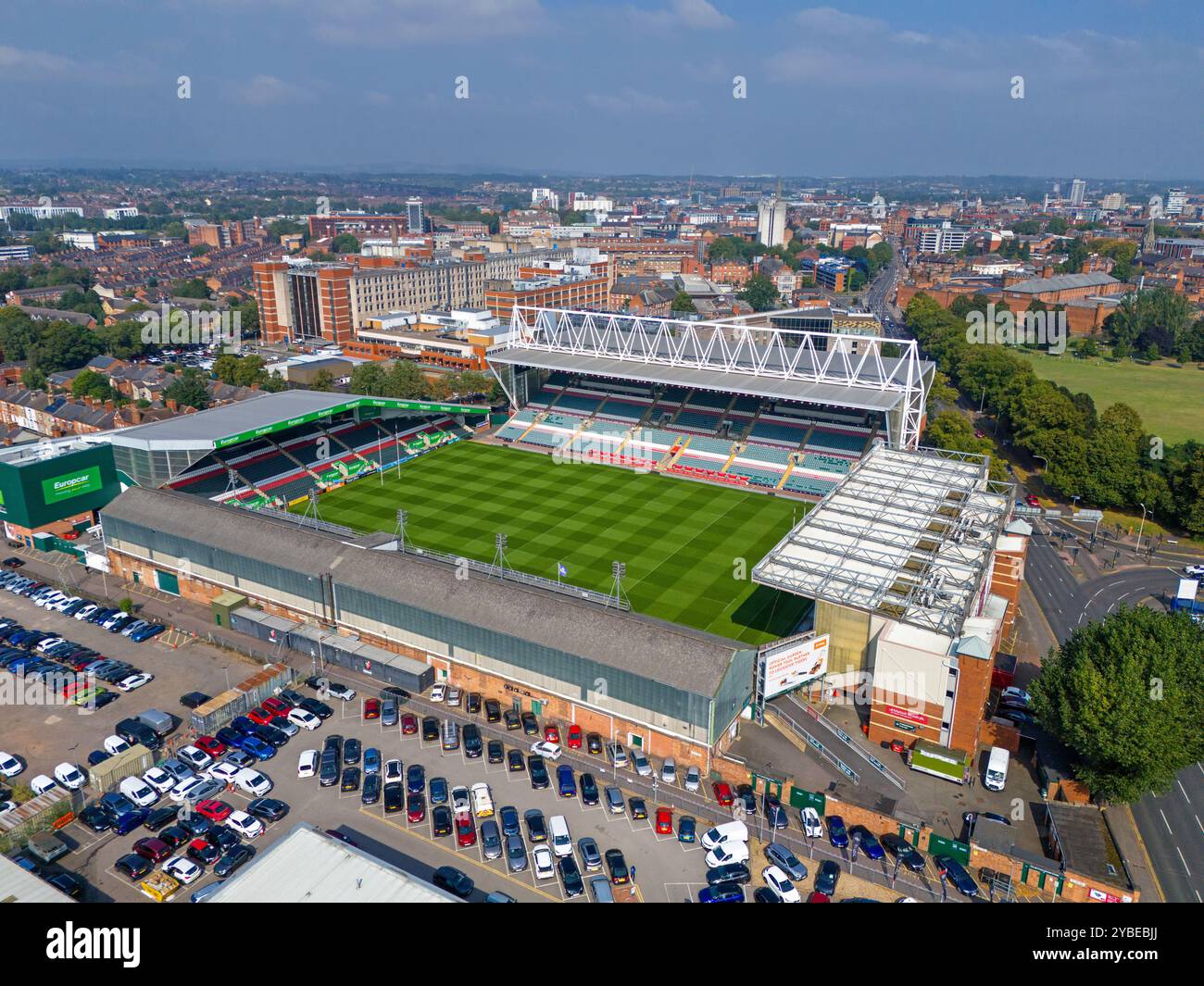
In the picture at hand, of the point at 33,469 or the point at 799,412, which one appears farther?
the point at 799,412

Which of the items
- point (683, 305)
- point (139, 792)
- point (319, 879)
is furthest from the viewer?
point (683, 305)

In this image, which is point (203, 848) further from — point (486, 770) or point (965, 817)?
point (965, 817)

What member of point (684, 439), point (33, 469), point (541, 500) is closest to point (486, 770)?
point (541, 500)

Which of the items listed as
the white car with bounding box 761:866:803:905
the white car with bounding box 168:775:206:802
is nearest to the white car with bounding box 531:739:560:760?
the white car with bounding box 761:866:803:905

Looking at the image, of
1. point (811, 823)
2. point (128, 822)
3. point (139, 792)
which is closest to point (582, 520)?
point (811, 823)

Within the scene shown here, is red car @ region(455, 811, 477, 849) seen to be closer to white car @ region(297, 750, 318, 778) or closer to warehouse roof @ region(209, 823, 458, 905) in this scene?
white car @ region(297, 750, 318, 778)

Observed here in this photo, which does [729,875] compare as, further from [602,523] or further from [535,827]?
[602,523]
